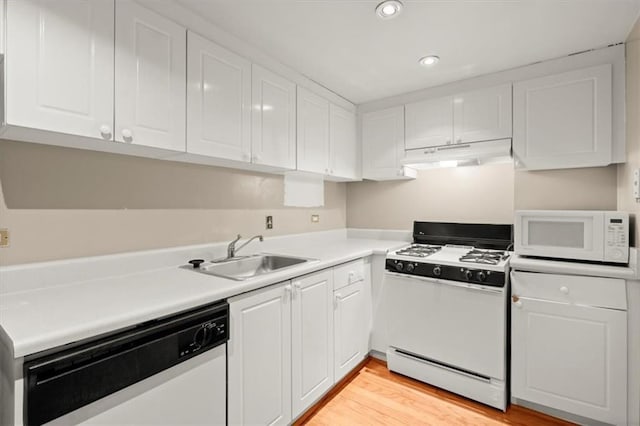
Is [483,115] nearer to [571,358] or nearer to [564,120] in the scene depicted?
[564,120]

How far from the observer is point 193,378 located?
4.01ft

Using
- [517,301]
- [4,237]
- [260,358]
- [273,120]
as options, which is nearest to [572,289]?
[517,301]

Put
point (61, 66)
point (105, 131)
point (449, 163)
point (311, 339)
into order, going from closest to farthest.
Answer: point (61, 66) → point (105, 131) → point (311, 339) → point (449, 163)

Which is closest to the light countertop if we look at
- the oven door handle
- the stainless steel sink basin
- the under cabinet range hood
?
the stainless steel sink basin

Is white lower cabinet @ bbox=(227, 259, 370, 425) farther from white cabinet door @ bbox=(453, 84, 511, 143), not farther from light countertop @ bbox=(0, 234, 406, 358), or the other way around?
white cabinet door @ bbox=(453, 84, 511, 143)

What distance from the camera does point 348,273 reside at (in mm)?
2215

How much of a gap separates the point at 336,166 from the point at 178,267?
1.56 m

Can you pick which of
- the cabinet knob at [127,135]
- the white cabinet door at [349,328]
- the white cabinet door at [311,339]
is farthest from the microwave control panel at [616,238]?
the cabinet knob at [127,135]

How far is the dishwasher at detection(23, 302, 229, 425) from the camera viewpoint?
0.87 metres

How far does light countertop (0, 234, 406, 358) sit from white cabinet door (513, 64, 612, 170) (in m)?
1.79

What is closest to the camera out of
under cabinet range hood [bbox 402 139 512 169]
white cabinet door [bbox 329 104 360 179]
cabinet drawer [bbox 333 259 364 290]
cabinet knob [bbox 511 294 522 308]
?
cabinet knob [bbox 511 294 522 308]

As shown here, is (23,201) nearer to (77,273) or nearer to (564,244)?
(77,273)

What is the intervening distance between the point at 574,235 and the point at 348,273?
146 centimetres

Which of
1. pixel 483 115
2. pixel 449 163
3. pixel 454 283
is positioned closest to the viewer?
pixel 454 283
